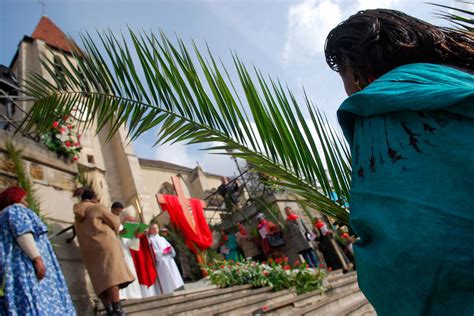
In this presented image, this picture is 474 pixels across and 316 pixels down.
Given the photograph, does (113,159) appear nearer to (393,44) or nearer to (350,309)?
(350,309)

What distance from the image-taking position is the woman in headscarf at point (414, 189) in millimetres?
497

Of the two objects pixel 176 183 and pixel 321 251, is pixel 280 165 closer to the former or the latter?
pixel 321 251

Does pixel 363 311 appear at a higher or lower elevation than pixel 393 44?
lower

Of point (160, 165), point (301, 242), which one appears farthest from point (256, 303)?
point (160, 165)

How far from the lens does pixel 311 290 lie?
564 centimetres

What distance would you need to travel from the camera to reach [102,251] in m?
4.21

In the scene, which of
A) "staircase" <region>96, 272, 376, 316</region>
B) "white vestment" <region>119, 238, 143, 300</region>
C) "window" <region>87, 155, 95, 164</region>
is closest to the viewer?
"staircase" <region>96, 272, 376, 316</region>

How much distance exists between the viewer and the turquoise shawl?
0.50 meters

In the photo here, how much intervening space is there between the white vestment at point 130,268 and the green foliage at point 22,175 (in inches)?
64.3

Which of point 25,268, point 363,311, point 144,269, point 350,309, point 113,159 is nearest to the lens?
point 25,268

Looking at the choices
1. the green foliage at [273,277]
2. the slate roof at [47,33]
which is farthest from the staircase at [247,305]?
the slate roof at [47,33]

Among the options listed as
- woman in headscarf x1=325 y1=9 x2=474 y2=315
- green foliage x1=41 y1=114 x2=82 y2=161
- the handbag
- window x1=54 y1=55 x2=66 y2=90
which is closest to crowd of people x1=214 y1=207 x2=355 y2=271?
the handbag

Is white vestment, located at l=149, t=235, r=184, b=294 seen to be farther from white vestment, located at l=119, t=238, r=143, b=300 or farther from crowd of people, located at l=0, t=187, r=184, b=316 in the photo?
crowd of people, located at l=0, t=187, r=184, b=316

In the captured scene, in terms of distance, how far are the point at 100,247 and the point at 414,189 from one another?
426 centimetres
